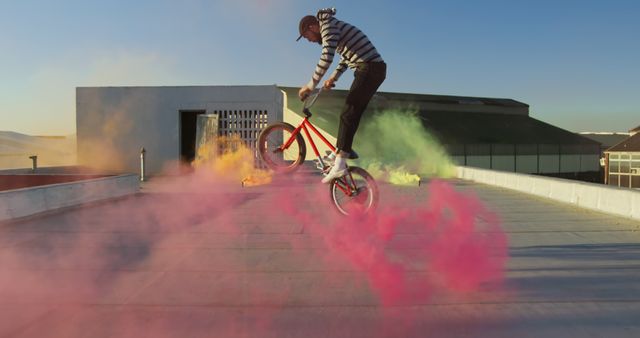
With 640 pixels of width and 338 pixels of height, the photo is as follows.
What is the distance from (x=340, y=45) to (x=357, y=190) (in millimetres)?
2145

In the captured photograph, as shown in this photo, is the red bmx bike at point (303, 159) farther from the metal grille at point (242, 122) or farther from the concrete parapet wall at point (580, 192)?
the metal grille at point (242, 122)

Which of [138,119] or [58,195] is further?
[138,119]

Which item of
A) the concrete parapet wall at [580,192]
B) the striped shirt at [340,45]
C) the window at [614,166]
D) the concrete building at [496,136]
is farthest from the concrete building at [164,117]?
the window at [614,166]

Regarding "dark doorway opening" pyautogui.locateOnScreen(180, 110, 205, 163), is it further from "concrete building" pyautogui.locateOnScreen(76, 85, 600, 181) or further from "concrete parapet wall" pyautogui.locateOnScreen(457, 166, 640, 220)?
"concrete parapet wall" pyautogui.locateOnScreen(457, 166, 640, 220)

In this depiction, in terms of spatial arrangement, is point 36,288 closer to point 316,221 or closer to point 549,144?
point 316,221

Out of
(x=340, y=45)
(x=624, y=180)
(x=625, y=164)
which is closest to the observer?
(x=340, y=45)

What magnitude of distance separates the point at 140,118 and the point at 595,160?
170 ft

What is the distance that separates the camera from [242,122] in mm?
31844

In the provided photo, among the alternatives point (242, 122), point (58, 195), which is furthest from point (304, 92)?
point (242, 122)

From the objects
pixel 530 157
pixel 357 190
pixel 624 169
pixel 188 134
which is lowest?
pixel 357 190

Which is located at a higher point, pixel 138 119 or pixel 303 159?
pixel 138 119

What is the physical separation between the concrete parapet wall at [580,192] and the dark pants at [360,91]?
768cm

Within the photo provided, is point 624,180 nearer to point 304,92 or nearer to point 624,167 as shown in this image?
point 624,167

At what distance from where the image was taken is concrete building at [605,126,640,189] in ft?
150
